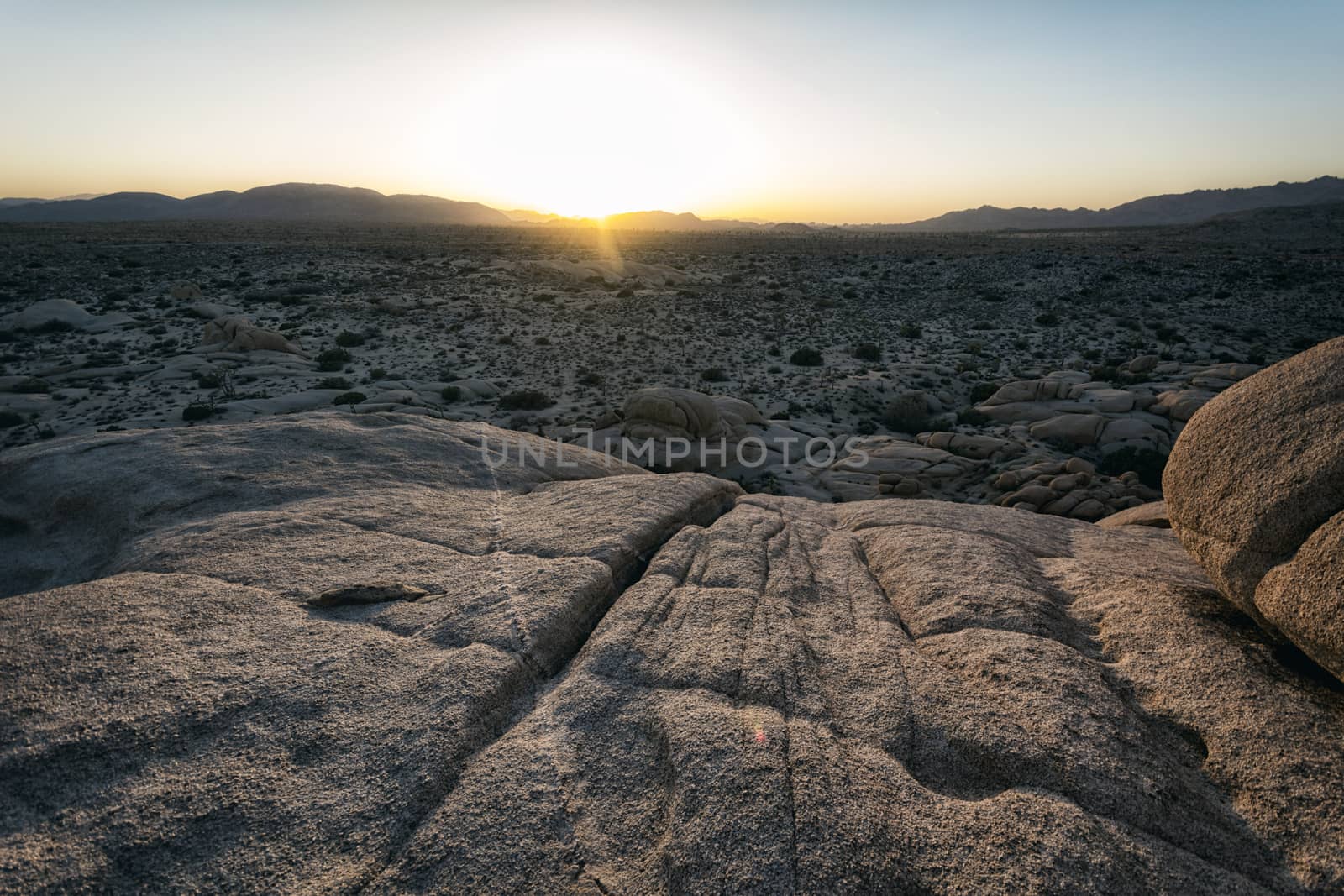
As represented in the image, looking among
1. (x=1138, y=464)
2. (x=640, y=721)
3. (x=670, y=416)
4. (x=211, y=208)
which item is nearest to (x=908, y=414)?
(x=1138, y=464)

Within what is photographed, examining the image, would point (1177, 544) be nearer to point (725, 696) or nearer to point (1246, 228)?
point (725, 696)

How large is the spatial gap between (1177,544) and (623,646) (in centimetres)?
852

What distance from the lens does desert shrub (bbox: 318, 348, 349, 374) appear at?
25.3 metres

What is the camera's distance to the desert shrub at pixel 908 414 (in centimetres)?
2161

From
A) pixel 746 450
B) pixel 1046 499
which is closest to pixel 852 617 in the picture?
pixel 1046 499

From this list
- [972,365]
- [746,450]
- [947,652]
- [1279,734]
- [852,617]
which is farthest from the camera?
[972,365]

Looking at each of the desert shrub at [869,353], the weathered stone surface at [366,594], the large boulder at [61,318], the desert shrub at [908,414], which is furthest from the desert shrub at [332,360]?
the desert shrub at [869,353]

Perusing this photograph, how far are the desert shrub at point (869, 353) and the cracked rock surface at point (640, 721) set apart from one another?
22.3m

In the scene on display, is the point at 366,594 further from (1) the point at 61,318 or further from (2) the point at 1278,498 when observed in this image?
(1) the point at 61,318

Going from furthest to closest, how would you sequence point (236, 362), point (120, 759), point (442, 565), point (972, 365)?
point (972, 365), point (236, 362), point (442, 565), point (120, 759)

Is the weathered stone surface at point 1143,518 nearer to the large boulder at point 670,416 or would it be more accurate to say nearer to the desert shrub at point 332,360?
the large boulder at point 670,416

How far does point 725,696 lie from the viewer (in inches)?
210

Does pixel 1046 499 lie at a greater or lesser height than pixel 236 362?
lesser

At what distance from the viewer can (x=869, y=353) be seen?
29.9 metres
